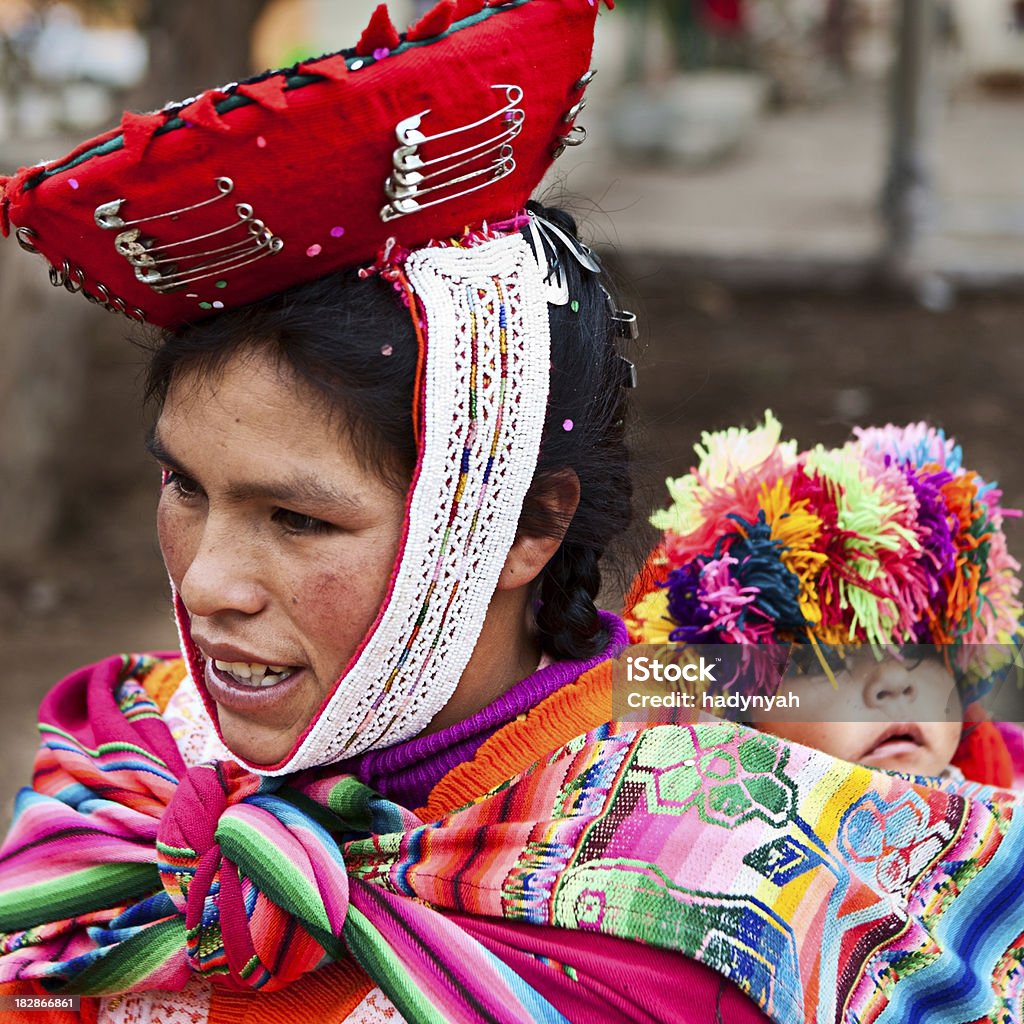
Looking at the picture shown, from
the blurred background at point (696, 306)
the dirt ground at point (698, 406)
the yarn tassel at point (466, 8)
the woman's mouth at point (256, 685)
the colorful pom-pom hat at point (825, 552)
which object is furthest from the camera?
the blurred background at point (696, 306)

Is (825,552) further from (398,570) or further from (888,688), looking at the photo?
(398,570)

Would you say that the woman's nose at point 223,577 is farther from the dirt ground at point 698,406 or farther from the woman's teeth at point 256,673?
the dirt ground at point 698,406

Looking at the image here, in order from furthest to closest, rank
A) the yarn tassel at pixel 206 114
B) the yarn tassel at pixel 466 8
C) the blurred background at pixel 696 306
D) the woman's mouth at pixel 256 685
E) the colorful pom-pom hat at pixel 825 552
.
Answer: the blurred background at pixel 696 306 < the colorful pom-pom hat at pixel 825 552 < the woman's mouth at pixel 256 685 < the yarn tassel at pixel 466 8 < the yarn tassel at pixel 206 114

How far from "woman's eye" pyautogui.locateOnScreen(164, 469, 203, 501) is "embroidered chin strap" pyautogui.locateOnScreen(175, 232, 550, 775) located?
250mm

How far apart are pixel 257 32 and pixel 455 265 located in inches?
300

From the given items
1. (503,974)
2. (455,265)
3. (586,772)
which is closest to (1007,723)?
(586,772)

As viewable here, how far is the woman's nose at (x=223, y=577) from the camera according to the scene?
1688mm

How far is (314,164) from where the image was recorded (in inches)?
62.2

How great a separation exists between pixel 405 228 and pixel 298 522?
0.37 meters

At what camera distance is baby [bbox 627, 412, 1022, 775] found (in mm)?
2164

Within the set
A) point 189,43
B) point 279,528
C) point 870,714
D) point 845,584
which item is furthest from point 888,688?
point 189,43

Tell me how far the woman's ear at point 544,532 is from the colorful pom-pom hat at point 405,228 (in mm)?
75

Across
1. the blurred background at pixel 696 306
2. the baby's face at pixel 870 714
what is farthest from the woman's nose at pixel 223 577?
the baby's face at pixel 870 714

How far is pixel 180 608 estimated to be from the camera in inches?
76.3
